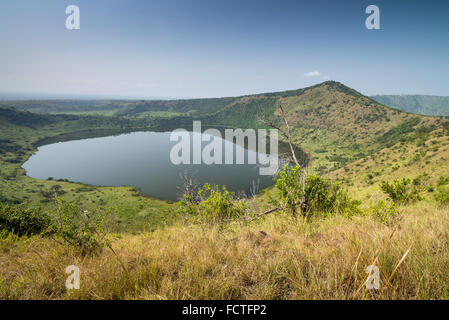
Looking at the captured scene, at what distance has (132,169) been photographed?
342 feet

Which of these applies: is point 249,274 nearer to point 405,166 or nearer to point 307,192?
point 307,192

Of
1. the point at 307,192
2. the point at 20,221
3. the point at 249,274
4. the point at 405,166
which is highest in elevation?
the point at 249,274

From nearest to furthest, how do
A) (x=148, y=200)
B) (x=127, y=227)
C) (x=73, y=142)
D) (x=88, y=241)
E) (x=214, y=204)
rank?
(x=88, y=241) → (x=214, y=204) → (x=127, y=227) → (x=148, y=200) → (x=73, y=142)

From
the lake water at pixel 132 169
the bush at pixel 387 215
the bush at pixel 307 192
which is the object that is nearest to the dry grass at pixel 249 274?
the bush at pixel 387 215

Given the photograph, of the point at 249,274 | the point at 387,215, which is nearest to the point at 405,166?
the point at 387,215

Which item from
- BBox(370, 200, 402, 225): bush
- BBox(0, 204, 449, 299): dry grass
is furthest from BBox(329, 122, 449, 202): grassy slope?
BBox(0, 204, 449, 299): dry grass

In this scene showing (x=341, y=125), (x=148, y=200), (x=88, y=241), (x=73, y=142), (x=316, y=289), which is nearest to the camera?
(x=316, y=289)

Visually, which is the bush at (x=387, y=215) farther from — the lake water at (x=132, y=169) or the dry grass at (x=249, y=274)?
the lake water at (x=132, y=169)

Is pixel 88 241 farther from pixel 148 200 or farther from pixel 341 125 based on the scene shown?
pixel 341 125

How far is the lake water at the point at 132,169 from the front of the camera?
80631 millimetres

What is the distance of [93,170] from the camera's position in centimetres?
10419

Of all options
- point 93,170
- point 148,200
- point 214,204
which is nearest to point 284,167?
point 214,204
